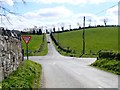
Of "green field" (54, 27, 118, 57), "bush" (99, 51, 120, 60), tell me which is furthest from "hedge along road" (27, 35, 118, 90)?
"green field" (54, 27, 118, 57)

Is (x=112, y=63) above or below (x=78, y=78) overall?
above

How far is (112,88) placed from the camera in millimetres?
15141

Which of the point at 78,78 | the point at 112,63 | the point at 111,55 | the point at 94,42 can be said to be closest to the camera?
the point at 78,78

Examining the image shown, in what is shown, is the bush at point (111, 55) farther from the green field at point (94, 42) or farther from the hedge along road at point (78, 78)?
the green field at point (94, 42)

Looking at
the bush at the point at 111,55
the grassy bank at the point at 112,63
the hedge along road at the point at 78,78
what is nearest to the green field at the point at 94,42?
the bush at the point at 111,55

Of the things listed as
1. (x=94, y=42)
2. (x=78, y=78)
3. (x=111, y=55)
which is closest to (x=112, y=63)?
(x=111, y=55)

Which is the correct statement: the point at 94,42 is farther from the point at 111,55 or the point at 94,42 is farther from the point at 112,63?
the point at 112,63

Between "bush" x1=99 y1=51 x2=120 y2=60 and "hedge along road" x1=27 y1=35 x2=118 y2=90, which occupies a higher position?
"bush" x1=99 y1=51 x2=120 y2=60

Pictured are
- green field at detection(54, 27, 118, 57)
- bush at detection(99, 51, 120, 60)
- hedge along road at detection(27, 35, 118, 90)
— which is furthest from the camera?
green field at detection(54, 27, 118, 57)

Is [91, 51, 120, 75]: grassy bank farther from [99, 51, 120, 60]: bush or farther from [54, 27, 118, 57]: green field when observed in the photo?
[54, 27, 118, 57]: green field

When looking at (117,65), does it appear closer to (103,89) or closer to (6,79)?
(103,89)

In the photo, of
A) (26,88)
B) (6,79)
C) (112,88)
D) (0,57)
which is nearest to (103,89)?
(112,88)

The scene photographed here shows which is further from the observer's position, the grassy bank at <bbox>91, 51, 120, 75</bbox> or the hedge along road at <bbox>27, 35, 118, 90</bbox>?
the grassy bank at <bbox>91, 51, 120, 75</bbox>

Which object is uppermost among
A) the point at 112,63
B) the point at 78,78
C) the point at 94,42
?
the point at 112,63
